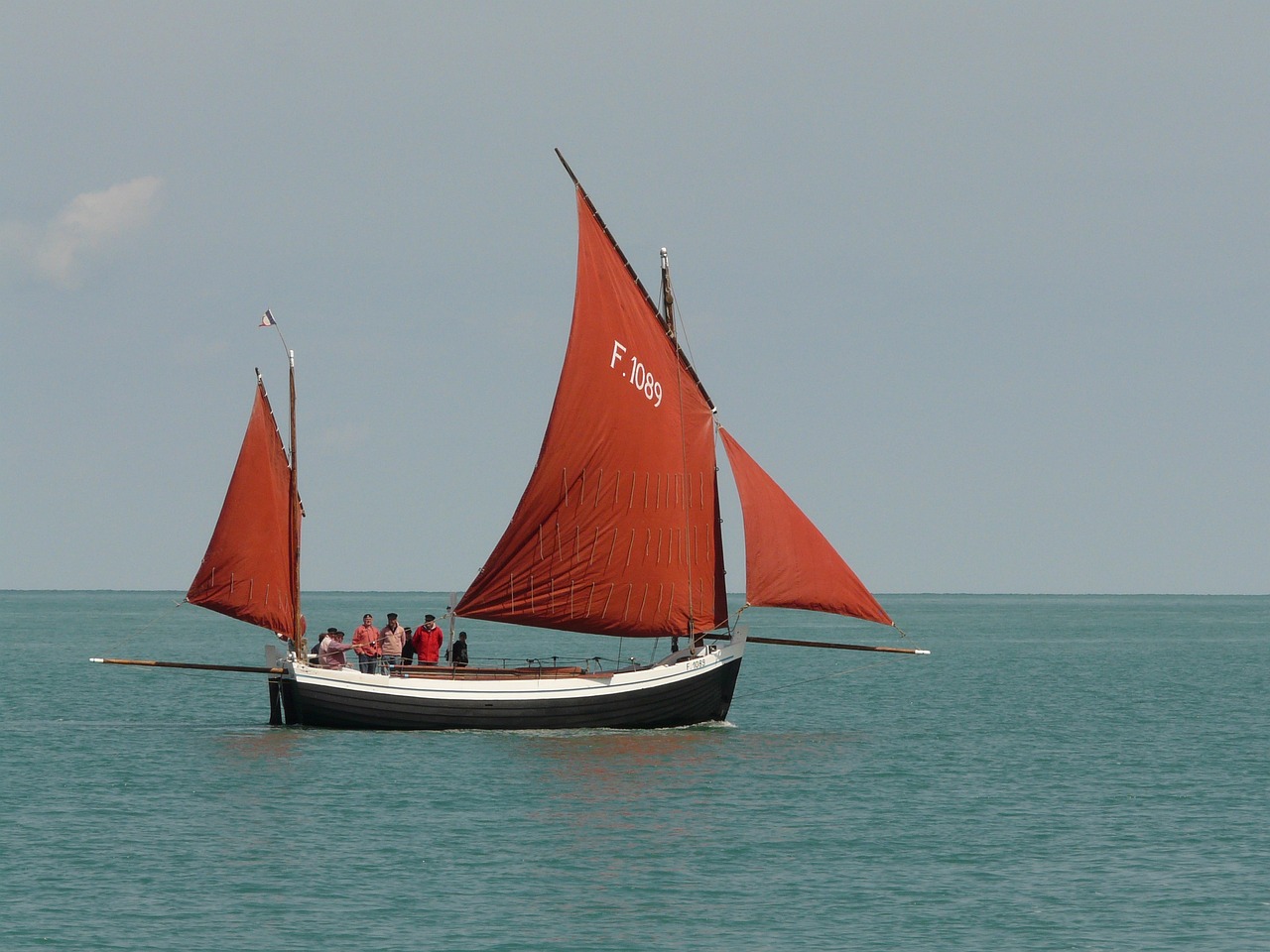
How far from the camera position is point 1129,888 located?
2698cm

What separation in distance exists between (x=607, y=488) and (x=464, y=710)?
676 centimetres

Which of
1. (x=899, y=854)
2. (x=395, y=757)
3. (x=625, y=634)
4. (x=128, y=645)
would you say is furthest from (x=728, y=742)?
(x=128, y=645)

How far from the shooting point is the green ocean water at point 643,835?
80.2 feet

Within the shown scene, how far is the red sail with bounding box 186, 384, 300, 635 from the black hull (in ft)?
7.19

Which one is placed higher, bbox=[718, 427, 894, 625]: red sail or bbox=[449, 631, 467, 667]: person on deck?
bbox=[718, 427, 894, 625]: red sail

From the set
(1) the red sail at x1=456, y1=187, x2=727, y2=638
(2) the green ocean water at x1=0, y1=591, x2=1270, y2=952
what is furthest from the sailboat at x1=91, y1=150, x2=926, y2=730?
(2) the green ocean water at x1=0, y1=591, x2=1270, y2=952

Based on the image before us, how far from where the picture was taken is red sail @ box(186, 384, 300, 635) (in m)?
42.8

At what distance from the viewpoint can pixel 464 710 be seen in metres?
42.0

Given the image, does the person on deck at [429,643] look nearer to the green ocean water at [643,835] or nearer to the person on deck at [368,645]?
the person on deck at [368,645]

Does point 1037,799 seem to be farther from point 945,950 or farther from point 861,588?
point 945,950

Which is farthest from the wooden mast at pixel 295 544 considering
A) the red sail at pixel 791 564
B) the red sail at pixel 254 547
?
the red sail at pixel 791 564

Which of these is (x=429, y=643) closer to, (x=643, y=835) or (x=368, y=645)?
(x=368, y=645)

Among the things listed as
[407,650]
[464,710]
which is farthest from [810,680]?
[464,710]

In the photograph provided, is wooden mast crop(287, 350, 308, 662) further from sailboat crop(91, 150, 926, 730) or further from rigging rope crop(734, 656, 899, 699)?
rigging rope crop(734, 656, 899, 699)
